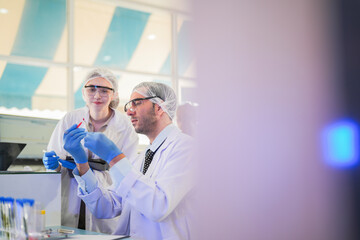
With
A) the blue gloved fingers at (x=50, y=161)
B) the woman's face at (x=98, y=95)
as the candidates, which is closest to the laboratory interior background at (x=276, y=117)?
the blue gloved fingers at (x=50, y=161)

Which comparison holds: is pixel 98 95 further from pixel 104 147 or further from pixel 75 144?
pixel 104 147

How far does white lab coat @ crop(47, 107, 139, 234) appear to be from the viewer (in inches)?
71.7

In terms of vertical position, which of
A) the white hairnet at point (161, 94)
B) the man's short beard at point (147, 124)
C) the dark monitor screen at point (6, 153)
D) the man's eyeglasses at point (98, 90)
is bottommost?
the dark monitor screen at point (6, 153)

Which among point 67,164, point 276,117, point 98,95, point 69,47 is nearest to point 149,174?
point 67,164

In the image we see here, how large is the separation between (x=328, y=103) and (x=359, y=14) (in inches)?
3.7

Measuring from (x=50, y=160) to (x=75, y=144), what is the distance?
0.33 meters

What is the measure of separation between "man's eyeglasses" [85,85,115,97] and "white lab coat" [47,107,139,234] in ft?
0.33

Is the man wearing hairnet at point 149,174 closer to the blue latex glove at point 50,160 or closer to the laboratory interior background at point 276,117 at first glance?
the blue latex glove at point 50,160

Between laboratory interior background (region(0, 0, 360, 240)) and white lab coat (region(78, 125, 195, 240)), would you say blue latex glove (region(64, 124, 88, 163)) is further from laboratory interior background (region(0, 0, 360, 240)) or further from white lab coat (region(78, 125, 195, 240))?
laboratory interior background (region(0, 0, 360, 240))

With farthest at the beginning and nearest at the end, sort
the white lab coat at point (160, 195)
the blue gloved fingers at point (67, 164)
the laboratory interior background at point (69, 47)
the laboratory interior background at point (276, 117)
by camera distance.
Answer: the laboratory interior background at point (69, 47) → the blue gloved fingers at point (67, 164) → the white lab coat at point (160, 195) → the laboratory interior background at point (276, 117)

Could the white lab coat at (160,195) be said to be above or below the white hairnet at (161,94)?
below

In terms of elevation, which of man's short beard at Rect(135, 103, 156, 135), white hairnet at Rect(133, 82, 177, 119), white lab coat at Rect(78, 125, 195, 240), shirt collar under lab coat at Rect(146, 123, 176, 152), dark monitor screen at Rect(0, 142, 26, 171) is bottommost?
white lab coat at Rect(78, 125, 195, 240)

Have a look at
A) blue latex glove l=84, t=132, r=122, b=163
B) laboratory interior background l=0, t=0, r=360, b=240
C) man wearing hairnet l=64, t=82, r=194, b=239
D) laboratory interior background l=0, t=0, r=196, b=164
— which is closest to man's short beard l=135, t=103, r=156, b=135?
man wearing hairnet l=64, t=82, r=194, b=239

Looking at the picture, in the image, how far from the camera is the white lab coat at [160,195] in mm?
1281
